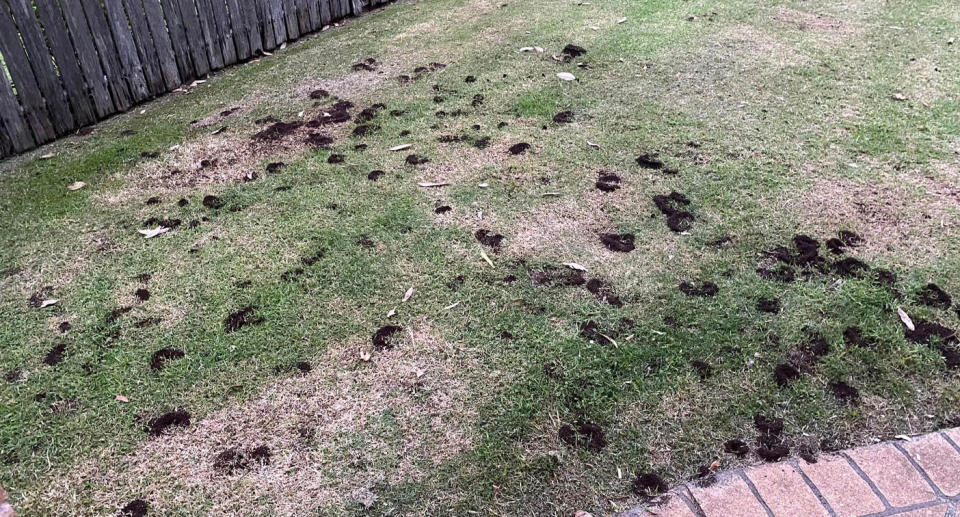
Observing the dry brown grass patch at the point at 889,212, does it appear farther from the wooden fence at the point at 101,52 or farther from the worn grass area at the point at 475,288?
the wooden fence at the point at 101,52

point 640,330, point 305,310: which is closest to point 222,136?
point 305,310

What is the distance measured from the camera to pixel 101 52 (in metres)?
3.71

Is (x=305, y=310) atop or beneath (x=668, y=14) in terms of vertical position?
beneath

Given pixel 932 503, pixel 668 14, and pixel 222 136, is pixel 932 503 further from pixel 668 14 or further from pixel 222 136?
pixel 668 14

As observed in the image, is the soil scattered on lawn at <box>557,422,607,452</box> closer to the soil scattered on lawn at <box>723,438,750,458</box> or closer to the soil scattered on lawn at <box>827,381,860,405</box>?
the soil scattered on lawn at <box>723,438,750,458</box>

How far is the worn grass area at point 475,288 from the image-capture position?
1.89 metres

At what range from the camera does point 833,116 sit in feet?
11.4

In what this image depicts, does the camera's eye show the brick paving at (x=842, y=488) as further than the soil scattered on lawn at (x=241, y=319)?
No

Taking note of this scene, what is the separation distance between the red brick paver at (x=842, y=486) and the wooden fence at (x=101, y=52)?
3.95 metres

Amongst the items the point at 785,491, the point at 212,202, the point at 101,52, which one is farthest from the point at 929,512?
the point at 101,52

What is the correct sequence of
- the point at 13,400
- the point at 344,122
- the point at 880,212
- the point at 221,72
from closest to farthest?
the point at 13,400 → the point at 880,212 → the point at 344,122 → the point at 221,72

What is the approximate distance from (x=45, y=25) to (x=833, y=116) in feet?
13.7

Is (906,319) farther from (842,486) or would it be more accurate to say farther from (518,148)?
(518,148)

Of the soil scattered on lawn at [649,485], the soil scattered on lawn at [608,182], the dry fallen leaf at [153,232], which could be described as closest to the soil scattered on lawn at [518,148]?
the soil scattered on lawn at [608,182]
